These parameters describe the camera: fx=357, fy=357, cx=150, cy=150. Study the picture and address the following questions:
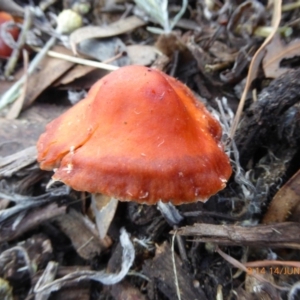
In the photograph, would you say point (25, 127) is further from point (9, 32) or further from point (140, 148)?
point (140, 148)

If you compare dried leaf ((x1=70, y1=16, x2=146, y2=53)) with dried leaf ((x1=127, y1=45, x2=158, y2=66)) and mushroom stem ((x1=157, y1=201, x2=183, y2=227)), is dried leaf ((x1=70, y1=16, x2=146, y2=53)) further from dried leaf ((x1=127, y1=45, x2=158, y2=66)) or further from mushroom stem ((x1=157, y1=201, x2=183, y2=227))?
mushroom stem ((x1=157, y1=201, x2=183, y2=227))

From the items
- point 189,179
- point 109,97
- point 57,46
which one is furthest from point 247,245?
point 57,46

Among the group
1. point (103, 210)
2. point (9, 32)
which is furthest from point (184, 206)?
point (9, 32)

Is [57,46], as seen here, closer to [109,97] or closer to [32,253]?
[109,97]

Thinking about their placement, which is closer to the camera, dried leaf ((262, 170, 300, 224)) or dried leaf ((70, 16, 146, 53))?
dried leaf ((262, 170, 300, 224))

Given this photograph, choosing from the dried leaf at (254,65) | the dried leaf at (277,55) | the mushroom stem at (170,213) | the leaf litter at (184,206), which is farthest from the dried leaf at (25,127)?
the dried leaf at (277,55)

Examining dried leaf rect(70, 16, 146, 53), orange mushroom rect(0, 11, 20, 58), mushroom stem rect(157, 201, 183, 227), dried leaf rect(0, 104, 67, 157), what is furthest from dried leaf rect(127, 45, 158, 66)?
mushroom stem rect(157, 201, 183, 227)
